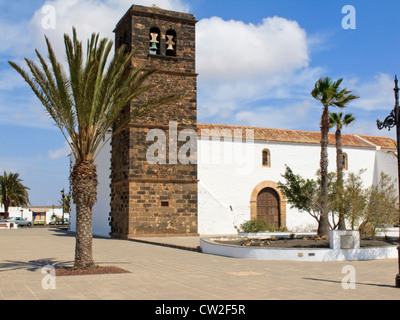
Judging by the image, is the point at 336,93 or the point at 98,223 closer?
the point at 336,93

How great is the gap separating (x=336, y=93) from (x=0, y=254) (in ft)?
42.9

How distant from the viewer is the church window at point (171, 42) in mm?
22438

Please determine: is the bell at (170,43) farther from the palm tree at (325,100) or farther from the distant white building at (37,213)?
the distant white building at (37,213)

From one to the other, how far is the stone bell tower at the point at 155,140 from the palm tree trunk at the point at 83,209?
10.2 meters

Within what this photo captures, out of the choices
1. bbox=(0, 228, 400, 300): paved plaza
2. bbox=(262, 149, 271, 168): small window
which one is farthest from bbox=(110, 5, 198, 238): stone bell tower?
bbox=(0, 228, 400, 300): paved plaza

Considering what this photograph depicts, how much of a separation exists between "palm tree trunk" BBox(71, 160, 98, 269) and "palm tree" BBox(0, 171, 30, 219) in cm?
4010

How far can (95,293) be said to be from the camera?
24.7 feet

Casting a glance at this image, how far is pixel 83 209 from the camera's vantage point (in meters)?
10.6

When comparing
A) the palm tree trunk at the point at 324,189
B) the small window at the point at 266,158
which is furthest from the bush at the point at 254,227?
the small window at the point at 266,158

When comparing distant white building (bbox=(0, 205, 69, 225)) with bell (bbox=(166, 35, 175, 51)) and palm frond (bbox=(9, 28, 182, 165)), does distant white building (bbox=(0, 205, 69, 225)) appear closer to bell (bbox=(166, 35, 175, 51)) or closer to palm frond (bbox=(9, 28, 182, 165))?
bell (bbox=(166, 35, 175, 51))

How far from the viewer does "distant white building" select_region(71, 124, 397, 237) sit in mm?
23455

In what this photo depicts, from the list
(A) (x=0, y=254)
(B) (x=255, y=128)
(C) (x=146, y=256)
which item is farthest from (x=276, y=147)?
(A) (x=0, y=254)
